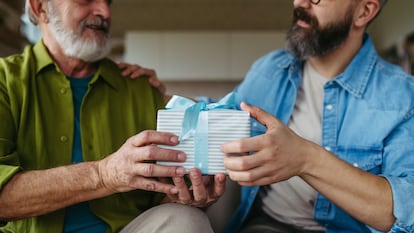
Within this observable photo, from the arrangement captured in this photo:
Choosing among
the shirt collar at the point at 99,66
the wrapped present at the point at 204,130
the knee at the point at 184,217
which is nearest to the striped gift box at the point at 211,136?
the wrapped present at the point at 204,130

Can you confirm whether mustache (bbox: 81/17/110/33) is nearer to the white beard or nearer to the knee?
the white beard

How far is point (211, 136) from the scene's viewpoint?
879 mm

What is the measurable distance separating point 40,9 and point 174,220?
2.66 feet

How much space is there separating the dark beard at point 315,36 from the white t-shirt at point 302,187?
9 cm

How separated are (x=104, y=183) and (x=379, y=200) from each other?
2.01ft

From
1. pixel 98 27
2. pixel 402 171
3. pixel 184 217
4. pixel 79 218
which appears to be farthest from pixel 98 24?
pixel 402 171

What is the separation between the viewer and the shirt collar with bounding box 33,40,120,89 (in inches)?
49.7

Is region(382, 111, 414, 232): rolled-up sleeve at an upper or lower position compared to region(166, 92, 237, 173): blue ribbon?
lower

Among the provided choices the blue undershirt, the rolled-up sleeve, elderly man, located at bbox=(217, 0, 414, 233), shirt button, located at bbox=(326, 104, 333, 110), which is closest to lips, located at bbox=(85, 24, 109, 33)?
the blue undershirt

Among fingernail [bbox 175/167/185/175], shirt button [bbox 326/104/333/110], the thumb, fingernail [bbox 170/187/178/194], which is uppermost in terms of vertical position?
the thumb

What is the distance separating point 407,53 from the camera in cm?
379

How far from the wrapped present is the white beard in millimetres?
513

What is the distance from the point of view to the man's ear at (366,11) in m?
1.38

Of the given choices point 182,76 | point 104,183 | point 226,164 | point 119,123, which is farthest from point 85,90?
point 182,76
